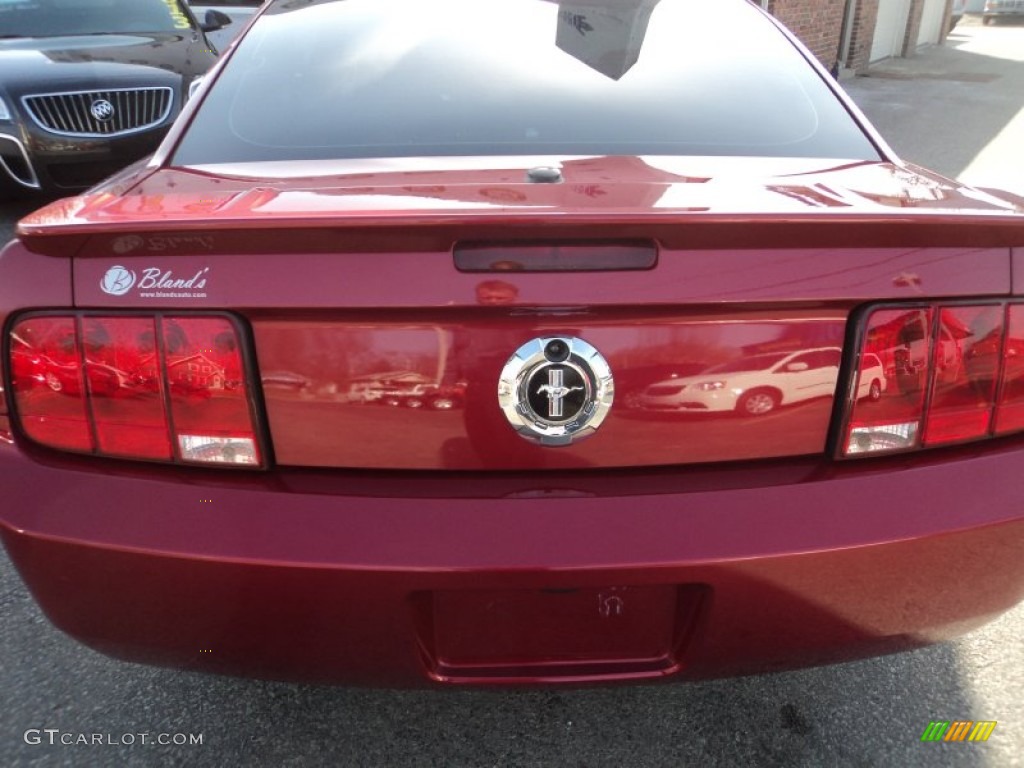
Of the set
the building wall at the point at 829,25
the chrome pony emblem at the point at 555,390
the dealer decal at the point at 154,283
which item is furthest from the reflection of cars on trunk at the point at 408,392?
the building wall at the point at 829,25

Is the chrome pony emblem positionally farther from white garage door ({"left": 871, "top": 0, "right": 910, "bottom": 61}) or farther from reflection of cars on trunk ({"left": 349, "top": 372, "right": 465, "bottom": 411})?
white garage door ({"left": 871, "top": 0, "right": 910, "bottom": 61})

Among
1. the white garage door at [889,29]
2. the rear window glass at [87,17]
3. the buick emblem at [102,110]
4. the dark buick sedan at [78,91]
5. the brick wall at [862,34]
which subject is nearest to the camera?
the dark buick sedan at [78,91]

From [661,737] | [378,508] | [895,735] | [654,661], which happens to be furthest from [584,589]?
[895,735]

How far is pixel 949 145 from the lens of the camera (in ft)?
30.1

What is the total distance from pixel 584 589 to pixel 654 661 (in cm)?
23

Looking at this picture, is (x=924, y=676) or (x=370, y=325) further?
(x=924, y=676)

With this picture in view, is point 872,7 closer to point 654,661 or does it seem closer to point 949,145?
point 949,145

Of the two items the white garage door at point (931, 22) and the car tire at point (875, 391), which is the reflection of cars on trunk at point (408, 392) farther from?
the white garage door at point (931, 22)

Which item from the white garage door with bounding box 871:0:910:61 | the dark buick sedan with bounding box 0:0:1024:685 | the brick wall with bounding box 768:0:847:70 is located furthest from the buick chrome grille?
the white garage door with bounding box 871:0:910:61

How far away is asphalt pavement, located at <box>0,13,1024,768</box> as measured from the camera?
1750 millimetres

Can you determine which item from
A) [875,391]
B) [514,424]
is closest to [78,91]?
[514,424]

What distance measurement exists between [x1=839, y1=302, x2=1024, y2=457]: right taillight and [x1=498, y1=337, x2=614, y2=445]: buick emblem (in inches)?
16.4

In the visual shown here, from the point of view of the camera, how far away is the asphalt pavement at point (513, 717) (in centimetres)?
175

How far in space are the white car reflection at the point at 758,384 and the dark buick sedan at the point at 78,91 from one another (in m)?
5.06
